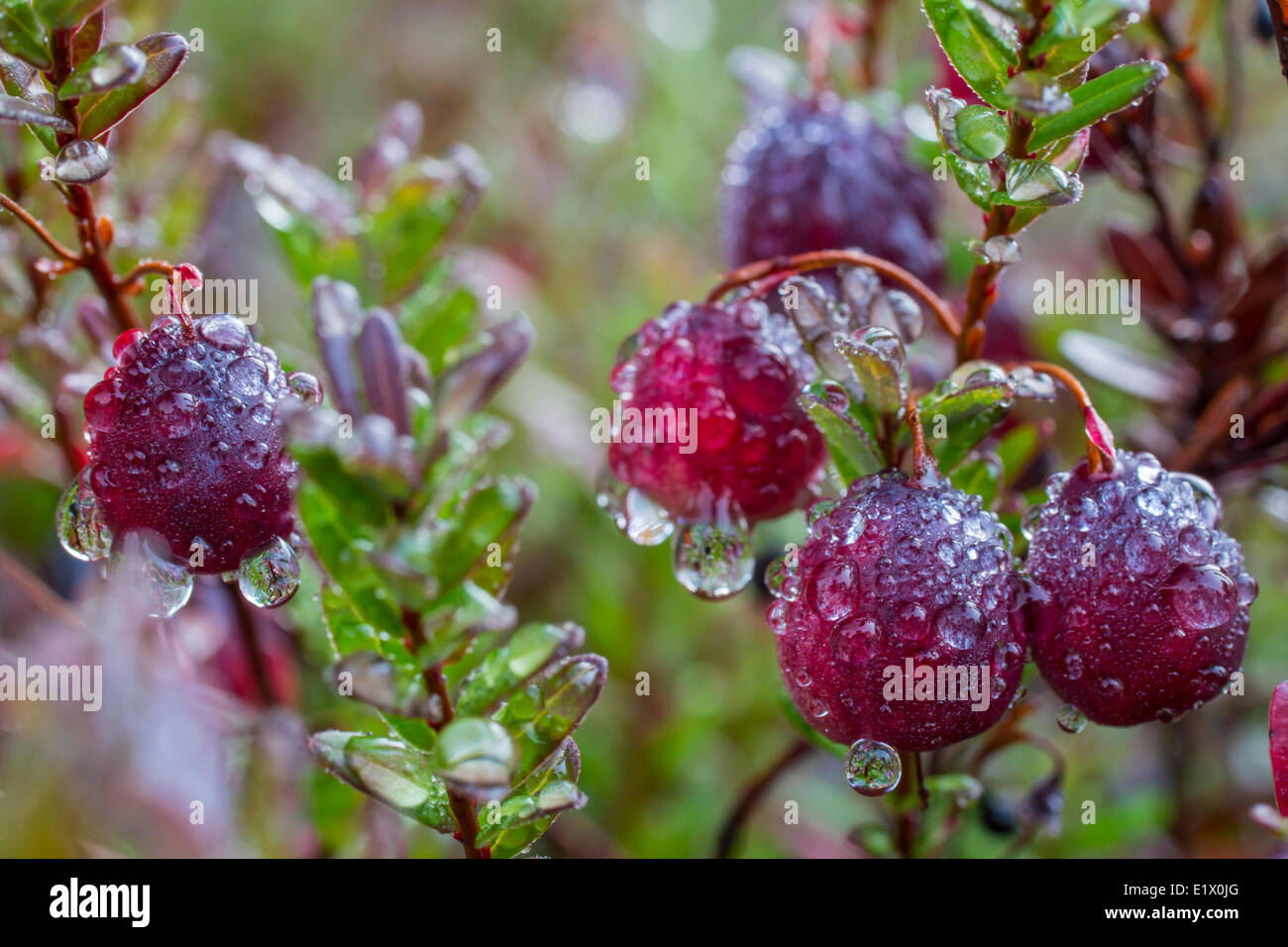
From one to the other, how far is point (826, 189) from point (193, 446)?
0.32 meters

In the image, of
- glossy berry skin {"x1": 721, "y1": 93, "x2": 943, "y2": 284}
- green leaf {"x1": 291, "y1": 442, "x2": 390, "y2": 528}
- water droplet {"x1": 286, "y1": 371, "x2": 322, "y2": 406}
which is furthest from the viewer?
glossy berry skin {"x1": 721, "y1": 93, "x2": 943, "y2": 284}

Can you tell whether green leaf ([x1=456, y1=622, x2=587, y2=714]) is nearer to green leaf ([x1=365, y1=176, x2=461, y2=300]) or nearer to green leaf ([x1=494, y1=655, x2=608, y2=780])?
green leaf ([x1=494, y1=655, x2=608, y2=780])

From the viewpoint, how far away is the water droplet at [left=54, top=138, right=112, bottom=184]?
14.3 inches

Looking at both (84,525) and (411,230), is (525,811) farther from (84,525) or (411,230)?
(411,230)

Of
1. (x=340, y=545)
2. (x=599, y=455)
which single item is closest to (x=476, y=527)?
(x=340, y=545)

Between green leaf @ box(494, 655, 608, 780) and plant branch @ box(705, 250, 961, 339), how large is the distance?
0.15m

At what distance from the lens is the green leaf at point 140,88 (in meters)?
0.38

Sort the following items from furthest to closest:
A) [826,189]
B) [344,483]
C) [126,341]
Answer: [826,189]
[126,341]
[344,483]

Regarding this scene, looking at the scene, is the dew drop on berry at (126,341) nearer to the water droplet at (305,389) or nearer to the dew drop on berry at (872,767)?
the water droplet at (305,389)

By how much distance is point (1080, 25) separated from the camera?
34cm

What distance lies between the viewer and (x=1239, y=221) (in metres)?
0.71

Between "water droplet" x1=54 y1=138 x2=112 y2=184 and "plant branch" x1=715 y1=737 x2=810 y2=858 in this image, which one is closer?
"water droplet" x1=54 y1=138 x2=112 y2=184

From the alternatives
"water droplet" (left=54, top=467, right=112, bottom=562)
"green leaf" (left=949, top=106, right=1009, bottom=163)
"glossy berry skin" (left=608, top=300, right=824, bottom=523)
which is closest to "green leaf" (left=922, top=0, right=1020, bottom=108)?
"green leaf" (left=949, top=106, right=1009, bottom=163)

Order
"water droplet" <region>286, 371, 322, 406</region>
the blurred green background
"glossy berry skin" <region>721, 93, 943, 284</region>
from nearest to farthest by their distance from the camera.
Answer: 1. "water droplet" <region>286, 371, 322, 406</region>
2. "glossy berry skin" <region>721, 93, 943, 284</region>
3. the blurred green background
